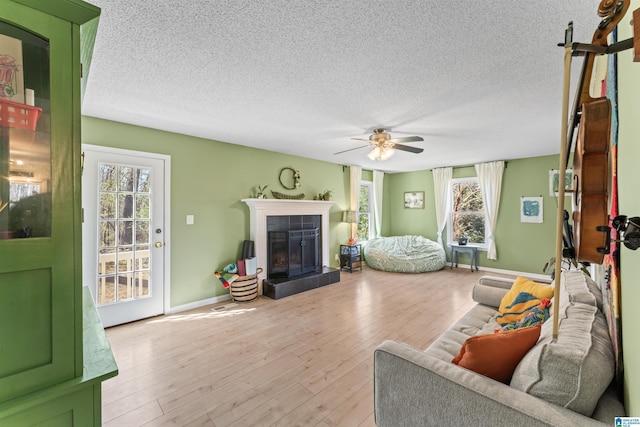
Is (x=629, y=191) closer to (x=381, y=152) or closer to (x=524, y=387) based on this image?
(x=524, y=387)

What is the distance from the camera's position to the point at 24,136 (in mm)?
827

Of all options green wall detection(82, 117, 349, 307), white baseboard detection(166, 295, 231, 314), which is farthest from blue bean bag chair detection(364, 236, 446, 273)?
white baseboard detection(166, 295, 231, 314)

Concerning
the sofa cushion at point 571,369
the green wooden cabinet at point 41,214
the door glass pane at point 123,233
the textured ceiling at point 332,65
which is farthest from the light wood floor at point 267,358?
the textured ceiling at point 332,65

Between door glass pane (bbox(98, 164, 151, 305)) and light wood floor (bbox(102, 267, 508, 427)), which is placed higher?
door glass pane (bbox(98, 164, 151, 305))

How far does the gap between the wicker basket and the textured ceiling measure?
2.11 metres

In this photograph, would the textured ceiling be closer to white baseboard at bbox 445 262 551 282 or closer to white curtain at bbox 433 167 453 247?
white curtain at bbox 433 167 453 247

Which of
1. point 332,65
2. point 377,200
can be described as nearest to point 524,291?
point 332,65

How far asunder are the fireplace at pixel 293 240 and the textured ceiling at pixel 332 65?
1.44 meters

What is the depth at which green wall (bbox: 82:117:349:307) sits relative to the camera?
10.8 ft


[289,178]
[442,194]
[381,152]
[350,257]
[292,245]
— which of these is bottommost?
[350,257]

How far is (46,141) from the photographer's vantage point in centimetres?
84

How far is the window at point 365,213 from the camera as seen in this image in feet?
22.1

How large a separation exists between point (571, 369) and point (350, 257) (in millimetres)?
4789

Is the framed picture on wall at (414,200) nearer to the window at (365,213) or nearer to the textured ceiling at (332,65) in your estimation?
the window at (365,213)
